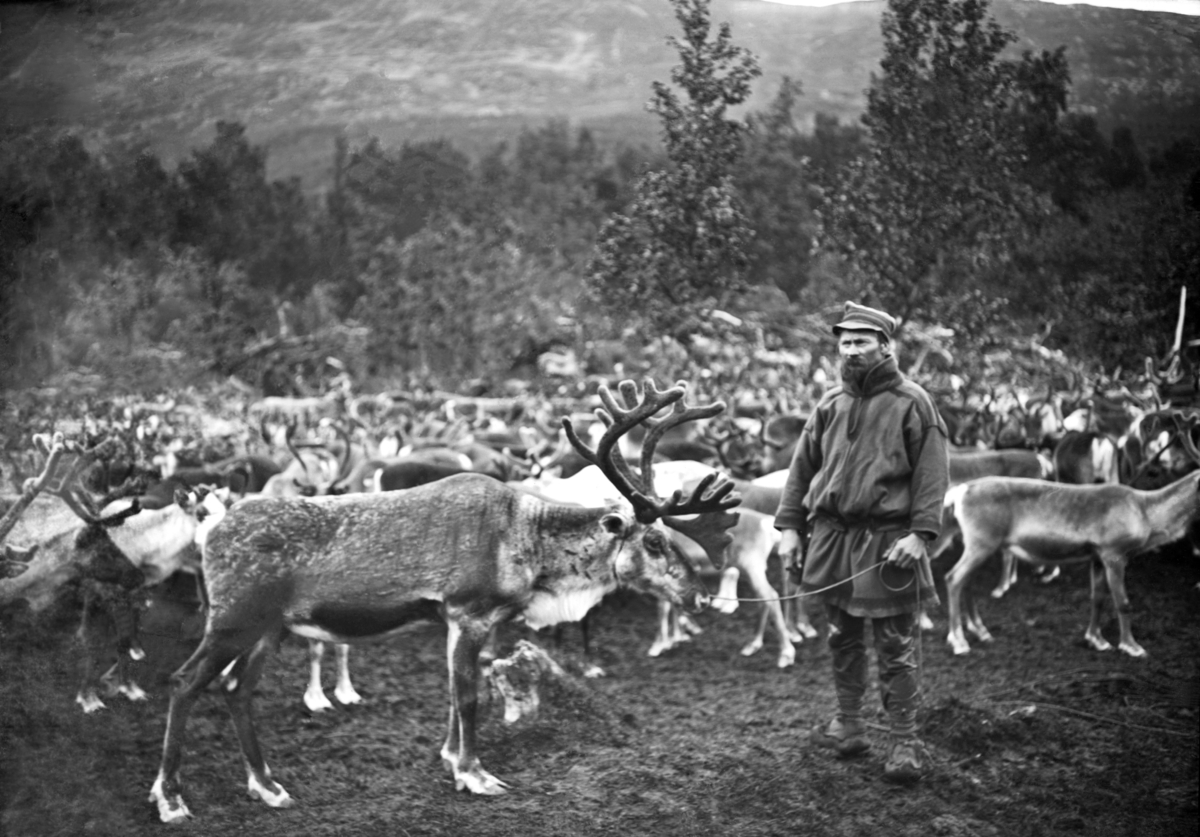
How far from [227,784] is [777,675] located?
12.3 feet

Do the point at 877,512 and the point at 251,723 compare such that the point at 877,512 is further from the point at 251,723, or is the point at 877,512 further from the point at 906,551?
the point at 251,723

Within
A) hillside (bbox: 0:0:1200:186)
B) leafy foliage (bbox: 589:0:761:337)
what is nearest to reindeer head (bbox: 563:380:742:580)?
hillside (bbox: 0:0:1200:186)

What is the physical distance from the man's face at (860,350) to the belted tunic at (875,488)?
1.9 inches

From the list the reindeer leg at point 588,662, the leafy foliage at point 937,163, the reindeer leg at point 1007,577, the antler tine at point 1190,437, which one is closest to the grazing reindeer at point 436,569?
the reindeer leg at point 588,662

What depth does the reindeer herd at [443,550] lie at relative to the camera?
4.97 m

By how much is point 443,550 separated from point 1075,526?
15.9ft

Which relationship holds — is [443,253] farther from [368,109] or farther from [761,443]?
[761,443]

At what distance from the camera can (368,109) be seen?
12445 millimetres

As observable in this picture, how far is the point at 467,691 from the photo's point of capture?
5070 millimetres

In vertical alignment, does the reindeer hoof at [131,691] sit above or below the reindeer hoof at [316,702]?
above

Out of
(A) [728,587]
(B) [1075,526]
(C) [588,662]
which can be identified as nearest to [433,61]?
(A) [728,587]

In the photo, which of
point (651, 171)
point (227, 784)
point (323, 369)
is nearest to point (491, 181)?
point (323, 369)

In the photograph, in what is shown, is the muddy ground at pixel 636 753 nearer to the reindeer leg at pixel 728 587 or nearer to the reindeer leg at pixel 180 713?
the reindeer leg at pixel 180 713

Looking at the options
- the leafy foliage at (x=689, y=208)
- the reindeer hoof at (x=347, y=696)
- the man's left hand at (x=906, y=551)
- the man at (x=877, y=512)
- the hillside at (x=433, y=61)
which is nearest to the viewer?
the man's left hand at (x=906, y=551)
